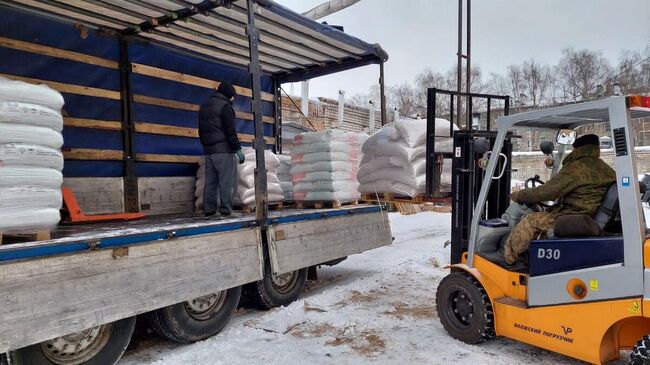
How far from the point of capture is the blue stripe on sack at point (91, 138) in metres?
5.73

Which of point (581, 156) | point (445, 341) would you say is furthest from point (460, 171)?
point (445, 341)

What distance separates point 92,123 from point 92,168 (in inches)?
21.5

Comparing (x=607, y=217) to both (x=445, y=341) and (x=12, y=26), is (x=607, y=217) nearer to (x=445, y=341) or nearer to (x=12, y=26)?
(x=445, y=341)

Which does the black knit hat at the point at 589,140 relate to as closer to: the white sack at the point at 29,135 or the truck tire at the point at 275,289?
the truck tire at the point at 275,289

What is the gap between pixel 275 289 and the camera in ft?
19.0

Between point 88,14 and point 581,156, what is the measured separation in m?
5.36

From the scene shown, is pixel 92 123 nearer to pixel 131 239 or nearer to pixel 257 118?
pixel 257 118

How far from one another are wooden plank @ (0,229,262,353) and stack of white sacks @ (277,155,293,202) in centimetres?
272

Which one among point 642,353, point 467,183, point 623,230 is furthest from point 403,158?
point 642,353

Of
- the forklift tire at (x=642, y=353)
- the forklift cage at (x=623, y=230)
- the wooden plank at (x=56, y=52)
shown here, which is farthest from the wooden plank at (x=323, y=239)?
the forklift tire at (x=642, y=353)

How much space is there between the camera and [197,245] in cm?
438

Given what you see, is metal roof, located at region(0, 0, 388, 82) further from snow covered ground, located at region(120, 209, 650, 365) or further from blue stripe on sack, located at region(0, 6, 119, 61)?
snow covered ground, located at region(120, 209, 650, 365)

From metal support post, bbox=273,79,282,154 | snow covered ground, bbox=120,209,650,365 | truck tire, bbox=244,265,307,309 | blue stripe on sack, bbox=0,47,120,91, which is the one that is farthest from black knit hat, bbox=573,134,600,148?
metal support post, bbox=273,79,282,154

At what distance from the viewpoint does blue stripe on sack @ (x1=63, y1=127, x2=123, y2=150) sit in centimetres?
573
